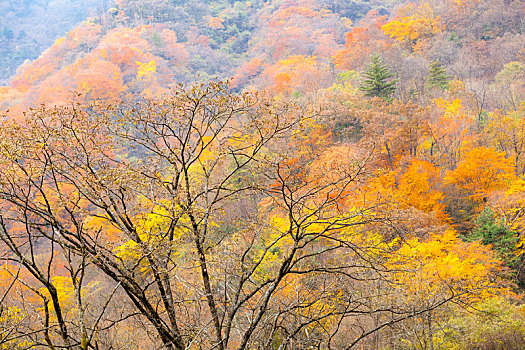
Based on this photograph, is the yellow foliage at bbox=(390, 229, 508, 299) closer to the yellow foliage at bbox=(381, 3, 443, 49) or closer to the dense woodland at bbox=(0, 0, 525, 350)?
the dense woodland at bbox=(0, 0, 525, 350)

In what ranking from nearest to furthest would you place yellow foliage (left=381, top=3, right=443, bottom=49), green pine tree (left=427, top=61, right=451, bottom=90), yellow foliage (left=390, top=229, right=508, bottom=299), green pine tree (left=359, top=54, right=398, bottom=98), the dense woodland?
the dense woodland, yellow foliage (left=390, top=229, right=508, bottom=299), green pine tree (left=359, top=54, right=398, bottom=98), green pine tree (left=427, top=61, right=451, bottom=90), yellow foliage (left=381, top=3, right=443, bottom=49)

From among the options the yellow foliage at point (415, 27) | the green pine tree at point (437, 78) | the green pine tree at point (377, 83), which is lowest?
the green pine tree at point (377, 83)

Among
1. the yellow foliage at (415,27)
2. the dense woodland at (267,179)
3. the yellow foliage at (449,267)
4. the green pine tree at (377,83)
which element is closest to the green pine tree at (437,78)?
the dense woodland at (267,179)

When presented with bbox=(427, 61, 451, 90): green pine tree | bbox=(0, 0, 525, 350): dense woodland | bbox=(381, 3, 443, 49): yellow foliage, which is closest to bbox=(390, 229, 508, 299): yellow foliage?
bbox=(0, 0, 525, 350): dense woodland

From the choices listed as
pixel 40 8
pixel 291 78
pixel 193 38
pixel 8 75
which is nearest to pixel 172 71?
pixel 193 38

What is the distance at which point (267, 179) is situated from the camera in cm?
525

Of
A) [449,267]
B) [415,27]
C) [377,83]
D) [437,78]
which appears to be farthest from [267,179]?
[415,27]

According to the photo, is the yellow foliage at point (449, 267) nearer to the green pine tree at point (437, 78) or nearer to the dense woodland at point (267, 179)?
the dense woodland at point (267, 179)

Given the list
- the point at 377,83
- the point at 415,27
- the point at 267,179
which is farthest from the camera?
the point at 415,27

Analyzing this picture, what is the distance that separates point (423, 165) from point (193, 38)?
4690 cm

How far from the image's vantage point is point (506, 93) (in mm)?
27344

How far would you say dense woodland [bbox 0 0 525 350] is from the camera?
4.50 m

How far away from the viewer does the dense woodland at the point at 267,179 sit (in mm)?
4504

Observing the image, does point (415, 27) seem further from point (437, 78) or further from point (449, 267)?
point (449, 267)
